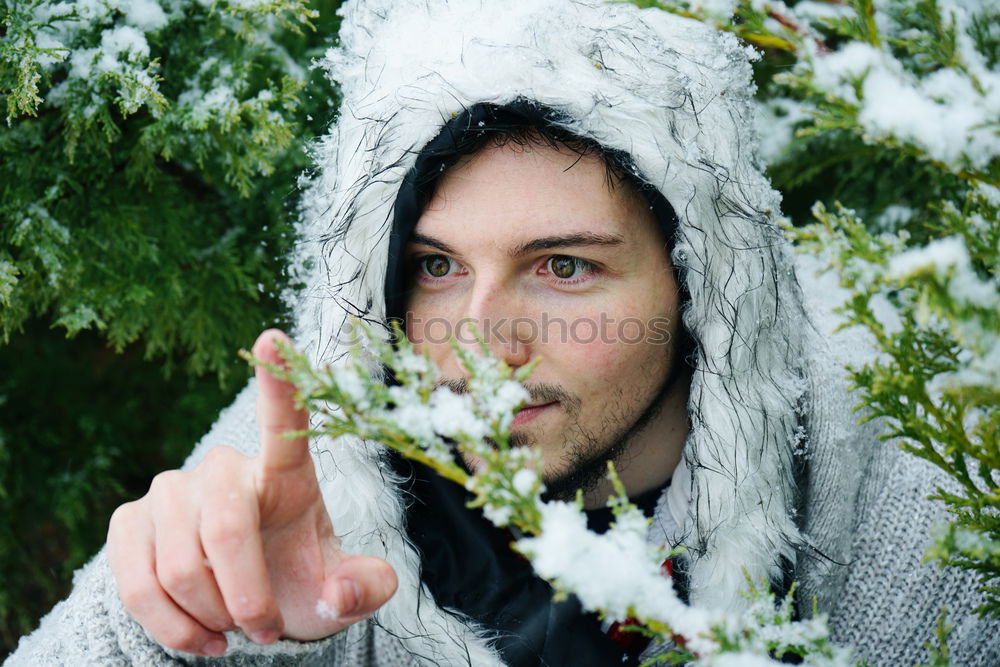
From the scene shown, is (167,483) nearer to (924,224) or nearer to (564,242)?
(564,242)

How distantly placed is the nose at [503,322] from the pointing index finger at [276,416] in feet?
2.34

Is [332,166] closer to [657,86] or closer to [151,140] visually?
[151,140]

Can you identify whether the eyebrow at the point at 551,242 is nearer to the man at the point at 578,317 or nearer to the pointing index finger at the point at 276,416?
the man at the point at 578,317

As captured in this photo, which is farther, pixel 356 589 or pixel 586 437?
pixel 586 437

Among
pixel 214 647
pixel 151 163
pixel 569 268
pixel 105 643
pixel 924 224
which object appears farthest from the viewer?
pixel 151 163

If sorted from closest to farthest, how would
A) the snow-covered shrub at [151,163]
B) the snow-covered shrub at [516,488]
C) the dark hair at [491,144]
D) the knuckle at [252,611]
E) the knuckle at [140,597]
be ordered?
the snow-covered shrub at [516,488], the knuckle at [252,611], the knuckle at [140,597], the dark hair at [491,144], the snow-covered shrub at [151,163]

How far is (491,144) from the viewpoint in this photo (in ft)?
6.99

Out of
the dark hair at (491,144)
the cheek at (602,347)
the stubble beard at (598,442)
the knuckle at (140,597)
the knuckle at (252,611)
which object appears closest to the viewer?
the knuckle at (252,611)

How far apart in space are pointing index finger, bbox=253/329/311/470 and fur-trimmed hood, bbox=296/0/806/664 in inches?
32.9

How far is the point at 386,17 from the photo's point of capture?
2371 millimetres

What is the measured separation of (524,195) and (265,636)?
1.22 m

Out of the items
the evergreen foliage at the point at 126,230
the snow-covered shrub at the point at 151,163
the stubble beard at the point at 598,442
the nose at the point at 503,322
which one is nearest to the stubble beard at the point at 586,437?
the stubble beard at the point at 598,442

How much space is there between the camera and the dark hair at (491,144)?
6.82 ft

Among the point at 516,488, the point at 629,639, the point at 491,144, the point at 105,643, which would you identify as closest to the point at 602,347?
the point at 491,144
